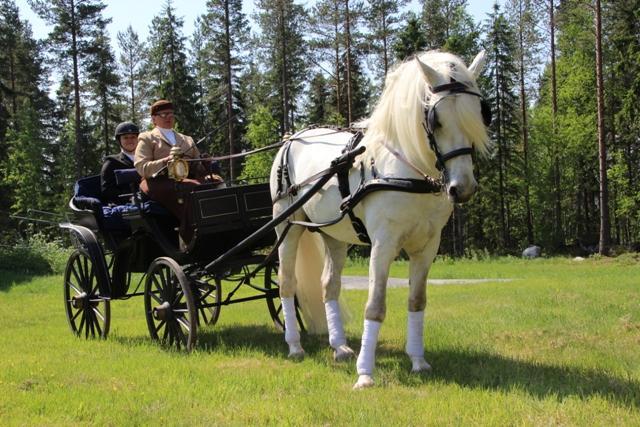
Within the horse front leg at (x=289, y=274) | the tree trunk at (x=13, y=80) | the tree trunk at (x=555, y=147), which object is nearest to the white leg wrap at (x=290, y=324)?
the horse front leg at (x=289, y=274)

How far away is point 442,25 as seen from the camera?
3284 cm

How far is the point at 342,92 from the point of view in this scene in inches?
1368

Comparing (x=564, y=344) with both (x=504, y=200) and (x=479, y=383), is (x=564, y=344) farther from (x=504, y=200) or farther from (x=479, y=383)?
(x=504, y=200)

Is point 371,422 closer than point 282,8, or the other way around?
point 371,422

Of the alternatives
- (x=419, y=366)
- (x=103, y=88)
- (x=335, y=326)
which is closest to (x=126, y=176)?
(x=335, y=326)

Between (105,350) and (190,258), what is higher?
(190,258)

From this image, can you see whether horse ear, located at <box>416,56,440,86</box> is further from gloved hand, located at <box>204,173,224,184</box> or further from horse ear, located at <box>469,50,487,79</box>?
gloved hand, located at <box>204,173,224,184</box>

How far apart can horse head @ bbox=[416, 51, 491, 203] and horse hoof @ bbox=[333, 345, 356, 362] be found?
2207 mm

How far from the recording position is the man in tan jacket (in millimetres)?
6383

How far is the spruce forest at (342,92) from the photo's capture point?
30234 millimetres

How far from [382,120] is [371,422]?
228cm

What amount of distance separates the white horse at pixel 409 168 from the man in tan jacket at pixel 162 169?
4.30 feet

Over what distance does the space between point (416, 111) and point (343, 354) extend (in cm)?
243

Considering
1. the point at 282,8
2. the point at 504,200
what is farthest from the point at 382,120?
the point at 504,200
